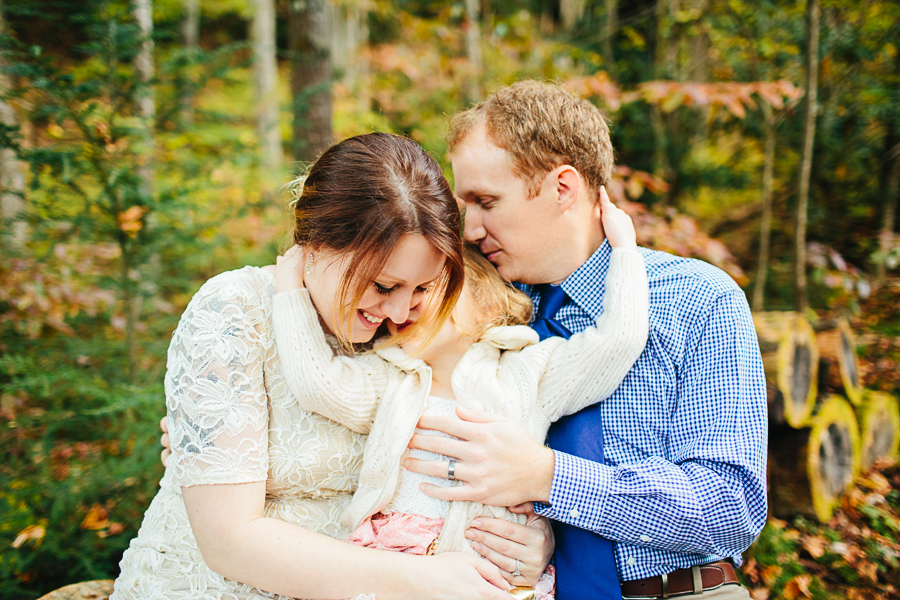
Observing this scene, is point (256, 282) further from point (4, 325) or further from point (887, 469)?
point (887, 469)

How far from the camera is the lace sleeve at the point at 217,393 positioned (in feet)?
4.59

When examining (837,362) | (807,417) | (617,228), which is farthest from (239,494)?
(837,362)

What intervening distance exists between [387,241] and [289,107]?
2666mm

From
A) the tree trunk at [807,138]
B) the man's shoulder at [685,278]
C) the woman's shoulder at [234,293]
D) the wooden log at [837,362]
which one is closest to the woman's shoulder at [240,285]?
the woman's shoulder at [234,293]

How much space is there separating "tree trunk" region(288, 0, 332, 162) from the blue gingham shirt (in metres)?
2.52

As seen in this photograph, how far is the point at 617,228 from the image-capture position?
1.91m

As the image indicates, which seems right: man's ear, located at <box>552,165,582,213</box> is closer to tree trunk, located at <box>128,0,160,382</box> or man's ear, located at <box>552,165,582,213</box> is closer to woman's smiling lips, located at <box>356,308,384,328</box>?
woman's smiling lips, located at <box>356,308,384,328</box>

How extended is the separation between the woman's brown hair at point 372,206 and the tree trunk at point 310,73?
2.11 metres

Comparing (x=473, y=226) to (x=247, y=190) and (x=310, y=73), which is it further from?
(x=247, y=190)

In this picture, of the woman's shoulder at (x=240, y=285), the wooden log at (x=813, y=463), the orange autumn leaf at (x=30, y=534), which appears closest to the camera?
the woman's shoulder at (x=240, y=285)

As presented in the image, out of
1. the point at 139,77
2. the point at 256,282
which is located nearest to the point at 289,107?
the point at 139,77

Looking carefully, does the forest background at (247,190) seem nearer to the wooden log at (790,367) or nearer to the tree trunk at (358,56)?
the wooden log at (790,367)

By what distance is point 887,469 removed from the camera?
12.0 ft

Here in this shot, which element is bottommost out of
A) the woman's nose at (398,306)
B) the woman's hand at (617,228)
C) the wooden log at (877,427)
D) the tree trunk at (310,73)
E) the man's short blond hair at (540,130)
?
the wooden log at (877,427)
